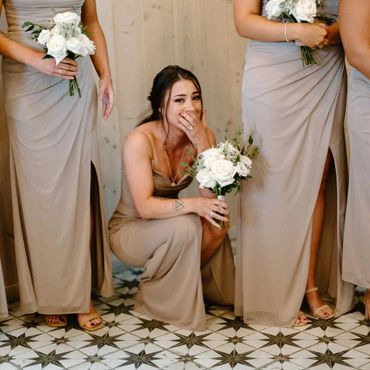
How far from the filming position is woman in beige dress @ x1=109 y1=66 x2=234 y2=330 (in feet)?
11.4

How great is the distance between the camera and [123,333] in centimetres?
350

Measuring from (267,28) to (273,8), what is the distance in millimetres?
90

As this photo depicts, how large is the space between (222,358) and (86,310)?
0.74 m

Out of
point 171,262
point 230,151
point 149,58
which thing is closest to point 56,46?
point 230,151

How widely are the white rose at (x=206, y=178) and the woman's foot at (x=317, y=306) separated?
2.50 feet

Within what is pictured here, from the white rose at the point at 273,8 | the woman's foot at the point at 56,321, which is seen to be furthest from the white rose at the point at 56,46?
the woman's foot at the point at 56,321

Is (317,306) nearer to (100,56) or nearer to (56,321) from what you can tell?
(56,321)

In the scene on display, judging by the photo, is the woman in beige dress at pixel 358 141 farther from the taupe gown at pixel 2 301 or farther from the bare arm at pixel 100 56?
the taupe gown at pixel 2 301

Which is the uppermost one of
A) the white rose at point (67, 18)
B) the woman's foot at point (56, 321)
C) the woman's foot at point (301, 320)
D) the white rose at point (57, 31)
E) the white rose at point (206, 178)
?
the white rose at point (67, 18)

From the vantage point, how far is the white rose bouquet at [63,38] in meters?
3.16

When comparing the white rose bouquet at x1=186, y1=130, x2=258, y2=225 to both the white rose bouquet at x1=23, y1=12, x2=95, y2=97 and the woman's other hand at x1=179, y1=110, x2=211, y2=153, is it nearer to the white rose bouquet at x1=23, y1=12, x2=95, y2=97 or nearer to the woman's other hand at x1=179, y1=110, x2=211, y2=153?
the woman's other hand at x1=179, y1=110, x2=211, y2=153

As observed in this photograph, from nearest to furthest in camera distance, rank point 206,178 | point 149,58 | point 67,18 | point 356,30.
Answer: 1. point 356,30
2. point 67,18
3. point 206,178
4. point 149,58

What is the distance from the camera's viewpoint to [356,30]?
3.07 meters

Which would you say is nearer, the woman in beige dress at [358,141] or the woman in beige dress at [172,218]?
the woman in beige dress at [358,141]
